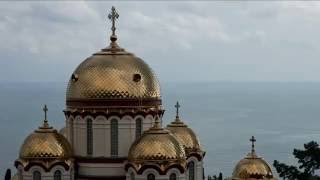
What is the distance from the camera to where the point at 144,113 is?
26438mm

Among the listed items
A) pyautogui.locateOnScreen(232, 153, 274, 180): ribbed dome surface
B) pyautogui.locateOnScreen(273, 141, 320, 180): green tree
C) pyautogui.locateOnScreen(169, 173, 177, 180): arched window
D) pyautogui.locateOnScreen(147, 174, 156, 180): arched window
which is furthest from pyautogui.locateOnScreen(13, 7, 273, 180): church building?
pyautogui.locateOnScreen(273, 141, 320, 180): green tree

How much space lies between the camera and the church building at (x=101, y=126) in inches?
1009

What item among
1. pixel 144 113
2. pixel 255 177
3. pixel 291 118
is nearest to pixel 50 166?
pixel 144 113

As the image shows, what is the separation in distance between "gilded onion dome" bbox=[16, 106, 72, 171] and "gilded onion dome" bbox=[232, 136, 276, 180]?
24.1 feet

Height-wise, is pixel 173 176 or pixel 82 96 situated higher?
pixel 82 96

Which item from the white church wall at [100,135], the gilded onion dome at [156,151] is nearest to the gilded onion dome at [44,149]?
the white church wall at [100,135]

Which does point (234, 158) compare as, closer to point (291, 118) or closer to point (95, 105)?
point (95, 105)

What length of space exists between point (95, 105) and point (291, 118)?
146m

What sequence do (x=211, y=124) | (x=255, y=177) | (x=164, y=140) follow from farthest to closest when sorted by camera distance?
(x=211, y=124), (x=255, y=177), (x=164, y=140)

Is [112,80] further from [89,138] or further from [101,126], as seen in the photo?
[89,138]

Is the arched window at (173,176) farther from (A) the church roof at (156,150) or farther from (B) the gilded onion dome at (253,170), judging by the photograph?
(B) the gilded onion dome at (253,170)

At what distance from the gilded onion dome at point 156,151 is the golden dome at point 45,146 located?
106 inches

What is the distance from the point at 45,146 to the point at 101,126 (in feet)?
7.29

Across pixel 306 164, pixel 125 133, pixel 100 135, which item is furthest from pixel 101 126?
pixel 306 164
